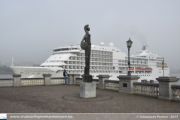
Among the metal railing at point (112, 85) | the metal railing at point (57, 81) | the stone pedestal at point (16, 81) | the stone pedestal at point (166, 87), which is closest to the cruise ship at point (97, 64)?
the metal railing at point (57, 81)

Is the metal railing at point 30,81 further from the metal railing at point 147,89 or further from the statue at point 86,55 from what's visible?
the metal railing at point 147,89

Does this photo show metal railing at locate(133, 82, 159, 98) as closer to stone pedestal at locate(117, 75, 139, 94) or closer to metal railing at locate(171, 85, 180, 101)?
stone pedestal at locate(117, 75, 139, 94)

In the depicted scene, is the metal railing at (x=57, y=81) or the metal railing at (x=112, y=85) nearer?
the metal railing at (x=112, y=85)

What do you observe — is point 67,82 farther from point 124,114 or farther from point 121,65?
point 121,65

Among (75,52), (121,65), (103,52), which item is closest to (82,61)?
(75,52)

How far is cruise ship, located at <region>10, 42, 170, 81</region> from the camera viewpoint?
41.5m

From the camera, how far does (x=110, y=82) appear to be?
1540 cm

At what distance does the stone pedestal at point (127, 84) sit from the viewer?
12656 millimetres

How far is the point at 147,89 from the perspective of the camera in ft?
38.4

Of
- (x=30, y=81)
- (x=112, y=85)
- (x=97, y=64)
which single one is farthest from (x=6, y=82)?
(x=97, y=64)

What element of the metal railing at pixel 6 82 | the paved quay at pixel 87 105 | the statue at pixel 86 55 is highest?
the statue at pixel 86 55

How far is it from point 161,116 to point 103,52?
52.8 m

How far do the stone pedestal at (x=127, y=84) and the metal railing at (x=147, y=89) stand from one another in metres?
0.32

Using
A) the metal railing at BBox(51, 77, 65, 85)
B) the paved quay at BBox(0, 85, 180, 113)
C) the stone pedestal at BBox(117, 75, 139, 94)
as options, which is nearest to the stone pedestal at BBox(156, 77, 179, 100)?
the paved quay at BBox(0, 85, 180, 113)
